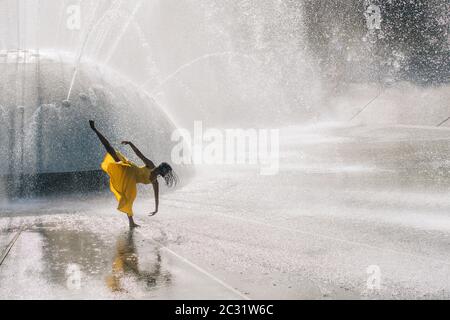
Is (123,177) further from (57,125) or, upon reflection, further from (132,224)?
(57,125)

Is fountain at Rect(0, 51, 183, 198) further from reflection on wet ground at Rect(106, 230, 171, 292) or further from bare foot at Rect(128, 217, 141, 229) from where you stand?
reflection on wet ground at Rect(106, 230, 171, 292)

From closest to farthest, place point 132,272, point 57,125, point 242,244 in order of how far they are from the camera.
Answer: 1. point 132,272
2. point 242,244
3. point 57,125

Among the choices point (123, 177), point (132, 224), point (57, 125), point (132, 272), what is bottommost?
point (132, 272)

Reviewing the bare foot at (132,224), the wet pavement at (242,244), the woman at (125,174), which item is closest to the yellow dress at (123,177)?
the woman at (125,174)

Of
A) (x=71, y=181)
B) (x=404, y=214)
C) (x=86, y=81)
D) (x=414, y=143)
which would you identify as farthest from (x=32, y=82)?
(x=414, y=143)

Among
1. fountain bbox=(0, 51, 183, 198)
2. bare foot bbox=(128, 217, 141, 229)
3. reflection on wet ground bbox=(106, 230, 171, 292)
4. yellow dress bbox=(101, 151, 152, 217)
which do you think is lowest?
reflection on wet ground bbox=(106, 230, 171, 292)

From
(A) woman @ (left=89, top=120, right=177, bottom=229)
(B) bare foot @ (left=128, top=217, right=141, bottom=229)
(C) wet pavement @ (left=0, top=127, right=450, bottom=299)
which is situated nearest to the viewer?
(C) wet pavement @ (left=0, top=127, right=450, bottom=299)

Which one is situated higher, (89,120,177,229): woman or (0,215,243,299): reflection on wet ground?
(89,120,177,229): woman

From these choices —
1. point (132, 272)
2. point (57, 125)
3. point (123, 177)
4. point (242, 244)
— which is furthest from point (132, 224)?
point (57, 125)

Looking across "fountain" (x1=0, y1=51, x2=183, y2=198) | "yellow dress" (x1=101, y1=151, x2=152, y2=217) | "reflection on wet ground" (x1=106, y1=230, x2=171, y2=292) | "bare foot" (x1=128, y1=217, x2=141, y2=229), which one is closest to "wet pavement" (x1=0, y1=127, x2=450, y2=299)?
"reflection on wet ground" (x1=106, y1=230, x2=171, y2=292)

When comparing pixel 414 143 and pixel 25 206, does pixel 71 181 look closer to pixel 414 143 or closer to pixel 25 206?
pixel 25 206

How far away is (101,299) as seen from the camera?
418cm

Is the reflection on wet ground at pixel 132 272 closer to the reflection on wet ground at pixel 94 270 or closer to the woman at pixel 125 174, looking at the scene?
the reflection on wet ground at pixel 94 270
